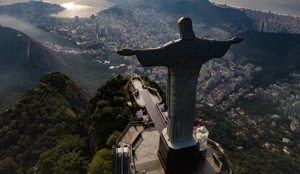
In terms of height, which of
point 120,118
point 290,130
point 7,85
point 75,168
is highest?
point 120,118

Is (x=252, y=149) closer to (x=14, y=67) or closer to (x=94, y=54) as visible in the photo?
(x=14, y=67)

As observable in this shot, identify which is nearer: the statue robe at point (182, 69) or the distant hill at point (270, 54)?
the statue robe at point (182, 69)

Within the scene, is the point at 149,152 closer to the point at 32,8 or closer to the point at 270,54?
the point at 270,54

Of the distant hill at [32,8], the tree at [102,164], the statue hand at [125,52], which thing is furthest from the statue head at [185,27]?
the distant hill at [32,8]

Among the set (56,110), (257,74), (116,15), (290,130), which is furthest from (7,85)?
(116,15)

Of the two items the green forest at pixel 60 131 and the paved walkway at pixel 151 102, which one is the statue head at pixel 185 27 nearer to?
the paved walkway at pixel 151 102

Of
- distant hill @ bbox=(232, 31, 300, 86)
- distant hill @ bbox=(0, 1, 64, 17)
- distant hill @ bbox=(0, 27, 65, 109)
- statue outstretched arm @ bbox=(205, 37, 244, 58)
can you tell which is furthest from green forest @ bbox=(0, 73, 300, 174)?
distant hill @ bbox=(0, 1, 64, 17)

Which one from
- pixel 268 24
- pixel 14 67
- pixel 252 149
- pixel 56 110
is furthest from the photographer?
pixel 268 24
